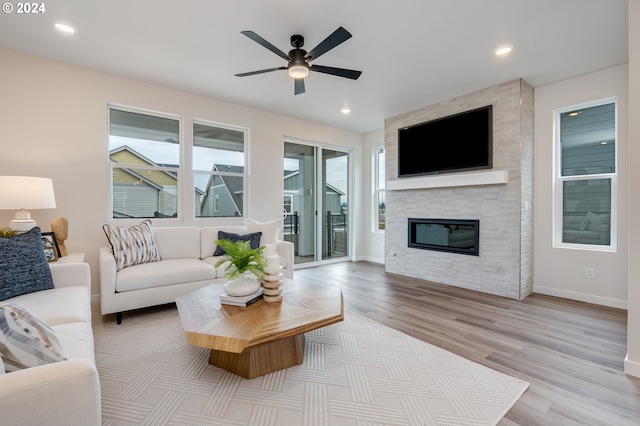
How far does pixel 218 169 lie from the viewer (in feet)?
14.7

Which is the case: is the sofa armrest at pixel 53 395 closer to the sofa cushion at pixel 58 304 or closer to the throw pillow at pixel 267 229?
the sofa cushion at pixel 58 304

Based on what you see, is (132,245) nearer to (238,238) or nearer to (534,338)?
(238,238)

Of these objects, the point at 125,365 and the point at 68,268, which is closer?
the point at 125,365

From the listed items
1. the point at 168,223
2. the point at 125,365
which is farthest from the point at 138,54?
the point at 125,365

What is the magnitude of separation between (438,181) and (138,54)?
13.0 ft

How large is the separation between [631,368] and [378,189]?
14.6 feet

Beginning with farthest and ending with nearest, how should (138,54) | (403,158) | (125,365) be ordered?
(403,158) → (138,54) → (125,365)

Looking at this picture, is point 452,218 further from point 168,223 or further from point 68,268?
point 68,268

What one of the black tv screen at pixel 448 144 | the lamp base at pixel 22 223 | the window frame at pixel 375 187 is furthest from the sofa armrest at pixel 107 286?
the window frame at pixel 375 187

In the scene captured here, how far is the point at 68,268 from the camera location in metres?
2.32

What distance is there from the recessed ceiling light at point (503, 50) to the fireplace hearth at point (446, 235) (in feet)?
6.54

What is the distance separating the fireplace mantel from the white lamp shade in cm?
435

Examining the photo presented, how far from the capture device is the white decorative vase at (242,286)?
2.20 metres

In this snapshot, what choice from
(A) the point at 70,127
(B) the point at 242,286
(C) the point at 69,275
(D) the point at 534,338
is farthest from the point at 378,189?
(C) the point at 69,275
